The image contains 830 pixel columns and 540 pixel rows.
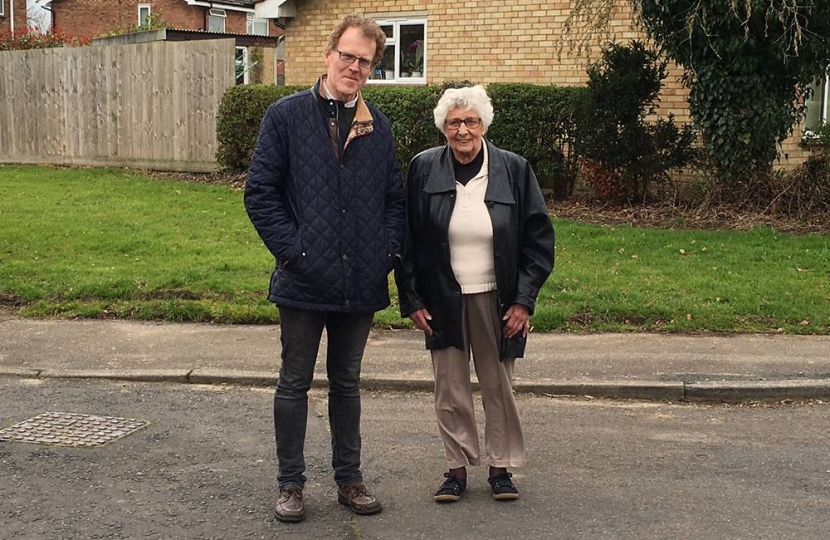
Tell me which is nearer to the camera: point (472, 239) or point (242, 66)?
point (472, 239)

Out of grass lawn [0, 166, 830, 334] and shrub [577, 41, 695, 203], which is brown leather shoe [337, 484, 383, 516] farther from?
shrub [577, 41, 695, 203]

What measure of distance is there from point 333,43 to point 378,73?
1432 centimetres

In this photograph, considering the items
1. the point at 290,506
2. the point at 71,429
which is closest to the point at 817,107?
the point at 71,429

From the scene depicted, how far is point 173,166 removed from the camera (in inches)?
740

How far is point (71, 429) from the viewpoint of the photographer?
18.9 ft

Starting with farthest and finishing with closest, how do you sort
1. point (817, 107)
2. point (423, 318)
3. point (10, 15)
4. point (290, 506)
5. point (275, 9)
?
point (10, 15) < point (275, 9) < point (817, 107) < point (423, 318) < point (290, 506)

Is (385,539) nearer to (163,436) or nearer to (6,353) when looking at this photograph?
(163,436)

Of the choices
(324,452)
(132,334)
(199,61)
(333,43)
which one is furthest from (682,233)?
(199,61)

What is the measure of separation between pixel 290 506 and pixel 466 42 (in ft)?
44.8

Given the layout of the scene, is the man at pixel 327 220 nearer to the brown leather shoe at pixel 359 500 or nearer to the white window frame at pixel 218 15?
the brown leather shoe at pixel 359 500

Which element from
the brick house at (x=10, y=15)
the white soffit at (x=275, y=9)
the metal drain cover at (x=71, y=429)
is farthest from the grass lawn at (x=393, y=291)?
the brick house at (x=10, y=15)

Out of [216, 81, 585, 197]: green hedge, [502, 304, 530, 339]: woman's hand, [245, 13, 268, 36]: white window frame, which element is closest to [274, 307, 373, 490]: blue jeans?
[502, 304, 530, 339]: woman's hand

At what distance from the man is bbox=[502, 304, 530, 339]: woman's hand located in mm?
564

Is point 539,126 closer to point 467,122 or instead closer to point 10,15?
point 467,122
